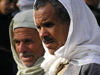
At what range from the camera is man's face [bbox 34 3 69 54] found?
10.3 feet

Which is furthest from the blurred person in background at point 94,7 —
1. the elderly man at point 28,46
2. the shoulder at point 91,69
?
the shoulder at point 91,69

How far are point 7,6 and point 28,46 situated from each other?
2.79 metres

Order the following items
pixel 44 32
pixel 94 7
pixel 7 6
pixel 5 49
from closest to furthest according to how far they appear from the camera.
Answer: pixel 44 32
pixel 94 7
pixel 5 49
pixel 7 6

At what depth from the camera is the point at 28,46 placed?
4.37 meters

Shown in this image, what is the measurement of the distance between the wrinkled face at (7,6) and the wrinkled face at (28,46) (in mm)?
2510

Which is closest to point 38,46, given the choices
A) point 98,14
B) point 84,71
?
point 98,14

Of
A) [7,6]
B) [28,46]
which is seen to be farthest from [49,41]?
[7,6]

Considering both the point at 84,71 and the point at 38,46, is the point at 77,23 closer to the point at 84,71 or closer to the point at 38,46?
the point at 84,71

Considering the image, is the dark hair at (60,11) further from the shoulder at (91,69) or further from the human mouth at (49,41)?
the shoulder at (91,69)

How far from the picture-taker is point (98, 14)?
16.1 ft

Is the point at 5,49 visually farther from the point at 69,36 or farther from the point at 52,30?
the point at 69,36

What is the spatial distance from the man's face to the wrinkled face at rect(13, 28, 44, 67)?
1.21 metres

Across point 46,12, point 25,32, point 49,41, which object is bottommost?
point 25,32

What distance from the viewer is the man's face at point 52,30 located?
10.3ft
